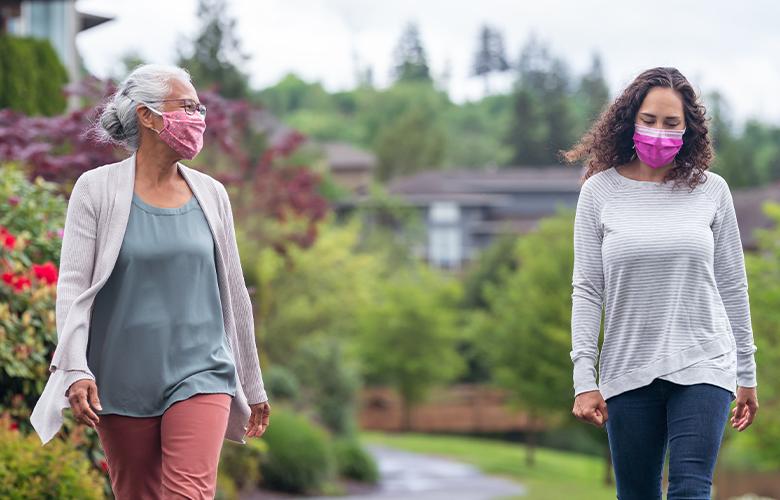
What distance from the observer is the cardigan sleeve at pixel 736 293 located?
18.5ft

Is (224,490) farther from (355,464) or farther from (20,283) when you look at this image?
(355,464)

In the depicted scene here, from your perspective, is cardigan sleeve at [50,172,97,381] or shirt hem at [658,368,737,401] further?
shirt hem at [658,368,737,401]

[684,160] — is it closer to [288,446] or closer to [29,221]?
[29,221]

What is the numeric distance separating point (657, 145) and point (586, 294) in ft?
2.10

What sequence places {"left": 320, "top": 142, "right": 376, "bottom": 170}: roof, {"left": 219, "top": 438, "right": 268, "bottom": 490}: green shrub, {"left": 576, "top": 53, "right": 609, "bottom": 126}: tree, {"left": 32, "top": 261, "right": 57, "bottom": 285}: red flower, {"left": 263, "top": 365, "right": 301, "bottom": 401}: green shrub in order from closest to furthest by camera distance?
{"left": 32, "top": 261, "right": 57, "bottom": 285}: red flower < {"left": 219, "top": 438, "right": 268, "bottom": 490}: green shrub < {"left": 263, "top": 365, "right": 301, "bottom": 401}: green shrub < {"left": 320, "top": 142, "right": 376, "bottom": 170}: roof < {"left": 576, "top": 53, "right": 609, "bottom": 126}: tree

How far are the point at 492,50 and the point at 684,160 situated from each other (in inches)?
6438

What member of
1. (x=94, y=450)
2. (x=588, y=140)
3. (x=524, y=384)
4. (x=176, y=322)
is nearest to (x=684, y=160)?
(x=588, y=140)

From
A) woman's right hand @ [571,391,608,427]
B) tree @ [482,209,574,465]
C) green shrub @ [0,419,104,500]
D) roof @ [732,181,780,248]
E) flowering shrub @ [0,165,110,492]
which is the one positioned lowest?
roof @ [732,181,780,248]

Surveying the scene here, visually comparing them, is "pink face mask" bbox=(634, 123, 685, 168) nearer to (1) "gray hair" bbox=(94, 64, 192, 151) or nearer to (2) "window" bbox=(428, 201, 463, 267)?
(1) "gray hair" bbox=(94, 64, 192, 151)

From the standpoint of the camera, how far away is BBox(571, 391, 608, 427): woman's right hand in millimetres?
5406

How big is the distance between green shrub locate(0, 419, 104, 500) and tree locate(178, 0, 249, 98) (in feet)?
168

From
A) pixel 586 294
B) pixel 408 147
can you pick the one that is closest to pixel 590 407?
pixel 586 294

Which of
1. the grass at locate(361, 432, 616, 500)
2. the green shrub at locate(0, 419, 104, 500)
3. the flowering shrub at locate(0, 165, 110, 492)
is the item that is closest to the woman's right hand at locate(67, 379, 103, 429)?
the green shrub at locate(0, 419, 104, 500)

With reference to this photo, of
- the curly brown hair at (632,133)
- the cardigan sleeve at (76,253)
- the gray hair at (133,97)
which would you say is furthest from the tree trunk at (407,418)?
the cardigan sleeve at (76,253)
